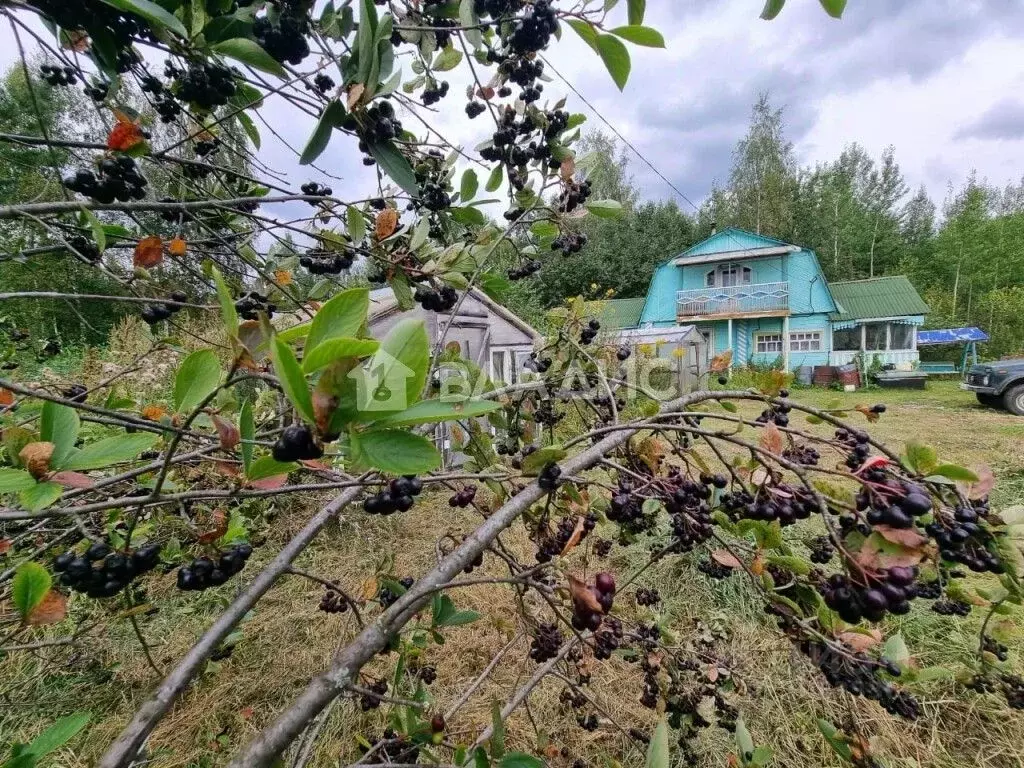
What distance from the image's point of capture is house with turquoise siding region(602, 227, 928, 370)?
16078 mm

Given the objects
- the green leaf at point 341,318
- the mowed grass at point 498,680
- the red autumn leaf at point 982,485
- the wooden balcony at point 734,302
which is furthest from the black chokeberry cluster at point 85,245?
the wooden balcony at point 734,302

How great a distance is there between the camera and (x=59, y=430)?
0.64m

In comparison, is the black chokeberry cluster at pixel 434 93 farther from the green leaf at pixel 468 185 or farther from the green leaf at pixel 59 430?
the green leaf at pixel 59 430

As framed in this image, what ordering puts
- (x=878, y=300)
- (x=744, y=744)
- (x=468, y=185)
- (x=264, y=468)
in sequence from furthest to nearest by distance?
(x=878, y=300), (x=468, y=185), (x=744, y=744), (x=264, y=468)

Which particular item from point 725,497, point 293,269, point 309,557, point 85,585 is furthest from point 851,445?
point 309,557

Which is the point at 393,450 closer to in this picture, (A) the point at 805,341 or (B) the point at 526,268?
(B) the point at 526,268

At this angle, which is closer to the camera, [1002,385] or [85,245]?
[85,245]

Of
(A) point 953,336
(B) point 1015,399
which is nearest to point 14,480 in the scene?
(B) point 1015,399

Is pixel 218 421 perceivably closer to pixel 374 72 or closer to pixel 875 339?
pixel 374 72

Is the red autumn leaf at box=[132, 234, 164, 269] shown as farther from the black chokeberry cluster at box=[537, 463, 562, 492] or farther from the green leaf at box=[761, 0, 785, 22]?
the green leaf at box=[761, 0, 785, 22]

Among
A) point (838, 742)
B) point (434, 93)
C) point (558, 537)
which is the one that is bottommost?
point (838, 742)

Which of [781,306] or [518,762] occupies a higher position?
[781,306]

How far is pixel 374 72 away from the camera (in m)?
0.78

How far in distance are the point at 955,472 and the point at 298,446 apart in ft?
2.70
